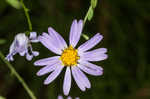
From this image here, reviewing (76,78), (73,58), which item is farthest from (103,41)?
(76,78)

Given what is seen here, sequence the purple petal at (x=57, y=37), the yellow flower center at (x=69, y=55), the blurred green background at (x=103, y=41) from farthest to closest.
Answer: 1. the blurred green background at (x=103, y=41)
2. the yellow flower center at (x=69, y=55)
3. the purple petal at (x=57, y=37)

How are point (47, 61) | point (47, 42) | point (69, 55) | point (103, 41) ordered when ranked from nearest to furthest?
point (47, 42) < point (47, 61) < point (69, 55) < point (103, 41)

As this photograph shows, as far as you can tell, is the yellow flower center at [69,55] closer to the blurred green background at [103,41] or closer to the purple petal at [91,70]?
the purple petal at [91,70]

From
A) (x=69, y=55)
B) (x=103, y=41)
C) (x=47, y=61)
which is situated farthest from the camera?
(x=103, y=41)

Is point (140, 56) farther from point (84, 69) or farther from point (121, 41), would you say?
point (84, 69)

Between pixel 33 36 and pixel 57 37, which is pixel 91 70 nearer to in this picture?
pixel 57 37

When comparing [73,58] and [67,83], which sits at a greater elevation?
[73,58]

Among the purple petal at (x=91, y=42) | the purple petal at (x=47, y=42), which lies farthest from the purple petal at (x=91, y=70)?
the purple petal at (x=47, y=42)
